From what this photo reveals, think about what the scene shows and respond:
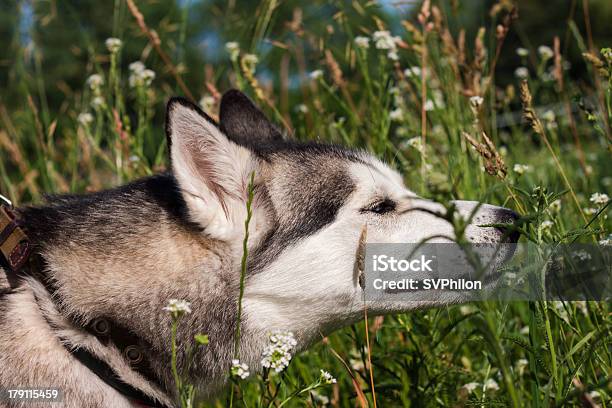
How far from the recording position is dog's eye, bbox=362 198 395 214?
2830 millimetres

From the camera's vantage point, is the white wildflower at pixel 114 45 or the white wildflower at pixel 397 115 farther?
the white wildflower at pixel 114 45

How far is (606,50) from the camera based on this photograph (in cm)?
247

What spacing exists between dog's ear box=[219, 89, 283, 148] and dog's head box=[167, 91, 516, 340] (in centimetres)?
69

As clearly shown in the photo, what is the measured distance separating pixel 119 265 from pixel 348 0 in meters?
3.69

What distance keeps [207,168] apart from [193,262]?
41 centimetres

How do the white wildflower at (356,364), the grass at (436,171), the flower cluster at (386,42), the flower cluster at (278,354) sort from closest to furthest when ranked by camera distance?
the flower cluster at (278,354), the grass at (436,171), the white wildflower at (356,364), the flower cluster at (386,42)

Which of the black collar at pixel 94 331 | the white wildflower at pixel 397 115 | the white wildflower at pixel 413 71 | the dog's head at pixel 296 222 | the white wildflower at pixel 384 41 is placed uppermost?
the white wildflower at pixel 384 41

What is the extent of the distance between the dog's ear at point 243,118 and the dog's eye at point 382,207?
915mm

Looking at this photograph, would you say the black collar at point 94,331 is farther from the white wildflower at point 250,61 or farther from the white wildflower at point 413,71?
the white wildflower at point 413,71

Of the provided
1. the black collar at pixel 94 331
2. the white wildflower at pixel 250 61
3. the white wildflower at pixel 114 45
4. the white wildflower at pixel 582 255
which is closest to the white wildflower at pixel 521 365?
the white wildflower at pixel 582 255

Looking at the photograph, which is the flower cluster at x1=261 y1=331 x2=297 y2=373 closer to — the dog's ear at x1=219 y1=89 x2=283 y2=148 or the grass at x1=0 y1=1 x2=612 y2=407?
the grass at x1=0 y1=1 x2=612 y2=407

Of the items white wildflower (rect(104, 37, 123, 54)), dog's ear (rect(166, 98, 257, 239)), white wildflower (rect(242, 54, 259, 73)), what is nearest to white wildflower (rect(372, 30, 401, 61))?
white wildflower (rect(242, 54, 259, 73))

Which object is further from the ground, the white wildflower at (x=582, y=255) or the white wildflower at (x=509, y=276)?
the white wildflower at (x=582, y=255)

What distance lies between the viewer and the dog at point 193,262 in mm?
2463
